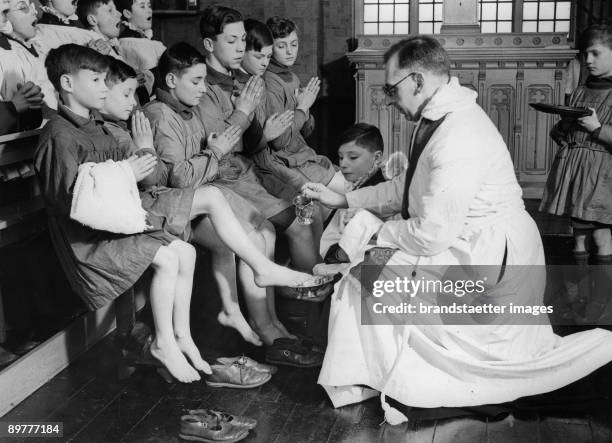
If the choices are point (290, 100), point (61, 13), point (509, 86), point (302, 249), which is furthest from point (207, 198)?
point (509, 86)

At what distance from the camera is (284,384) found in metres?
3.43

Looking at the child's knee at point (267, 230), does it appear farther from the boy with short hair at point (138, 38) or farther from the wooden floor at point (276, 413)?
the boy with short hair at point (138, 38)

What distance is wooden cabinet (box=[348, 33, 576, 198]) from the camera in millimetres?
7363

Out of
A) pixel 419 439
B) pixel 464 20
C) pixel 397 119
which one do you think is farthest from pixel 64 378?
pixel 464 20

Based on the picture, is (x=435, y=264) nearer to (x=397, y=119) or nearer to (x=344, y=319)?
(x=344, y=319)

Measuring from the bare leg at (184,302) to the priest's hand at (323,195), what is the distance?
55cm

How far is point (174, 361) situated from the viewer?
11.0ft

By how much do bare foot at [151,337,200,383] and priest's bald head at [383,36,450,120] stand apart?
51.4 inches

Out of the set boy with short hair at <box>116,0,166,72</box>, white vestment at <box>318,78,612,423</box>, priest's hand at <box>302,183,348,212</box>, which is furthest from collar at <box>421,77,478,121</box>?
boy with short hair at <box>116,0,166,72</box>

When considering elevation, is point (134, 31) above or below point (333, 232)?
above

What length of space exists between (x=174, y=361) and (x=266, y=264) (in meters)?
0.55

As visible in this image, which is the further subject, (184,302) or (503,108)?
(503,108)

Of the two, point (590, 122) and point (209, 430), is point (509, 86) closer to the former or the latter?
point (590, 122)

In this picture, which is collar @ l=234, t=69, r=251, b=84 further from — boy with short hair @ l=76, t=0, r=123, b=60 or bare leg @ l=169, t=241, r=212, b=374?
bare leg @ l=169, t=241, r=212, b=374
